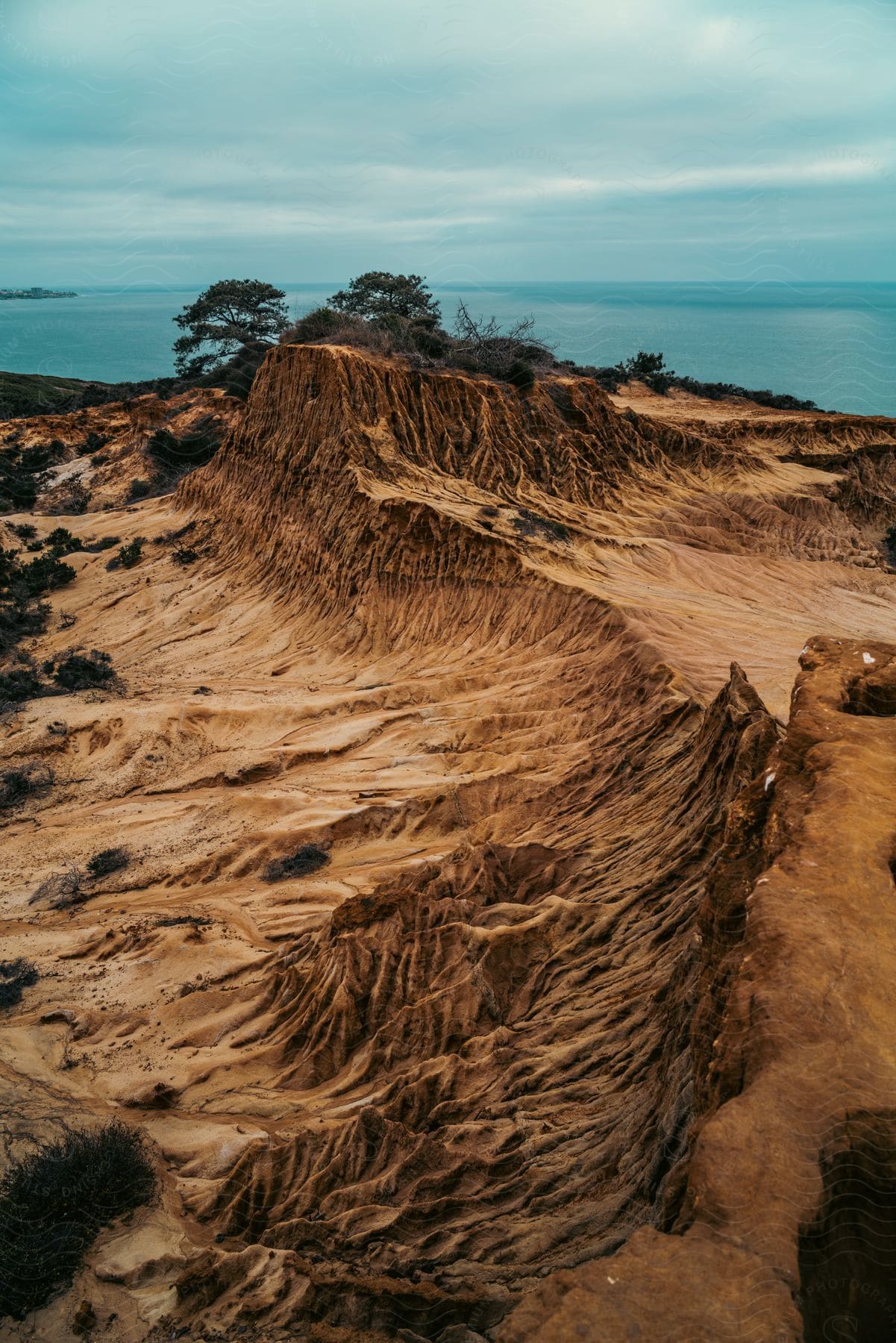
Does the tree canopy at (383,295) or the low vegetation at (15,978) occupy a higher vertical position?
the tree canopy at (383,295)

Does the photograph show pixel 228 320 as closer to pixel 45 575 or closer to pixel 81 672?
pixel 45 575

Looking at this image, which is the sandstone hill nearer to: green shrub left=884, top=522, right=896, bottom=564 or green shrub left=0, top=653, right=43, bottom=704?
green shrub left=0, top=653, right=43, bottom=704

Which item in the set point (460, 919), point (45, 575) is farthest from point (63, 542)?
point (460, 919)

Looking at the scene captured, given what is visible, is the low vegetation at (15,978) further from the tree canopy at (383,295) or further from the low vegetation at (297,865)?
the tree canopy at (383,295)

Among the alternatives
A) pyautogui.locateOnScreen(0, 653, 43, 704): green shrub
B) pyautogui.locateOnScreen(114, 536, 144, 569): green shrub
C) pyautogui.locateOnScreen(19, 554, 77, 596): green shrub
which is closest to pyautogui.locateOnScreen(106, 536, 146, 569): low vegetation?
pyautogui.locateOnScreen(114, 536, 144, 569): green shrub

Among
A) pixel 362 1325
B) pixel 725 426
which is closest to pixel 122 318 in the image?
pixel 725 426

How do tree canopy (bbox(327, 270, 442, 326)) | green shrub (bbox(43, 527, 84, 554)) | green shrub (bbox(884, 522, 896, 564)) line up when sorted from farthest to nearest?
tree canopy (bbox(327, 270, 442, 326)), green shrub (bbox(884, 522, 896, 564)), green shrub (bbox(43, 527, 84, 554))

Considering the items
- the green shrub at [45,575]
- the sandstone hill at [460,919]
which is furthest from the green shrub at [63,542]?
the sandstone hill at [460,919]
